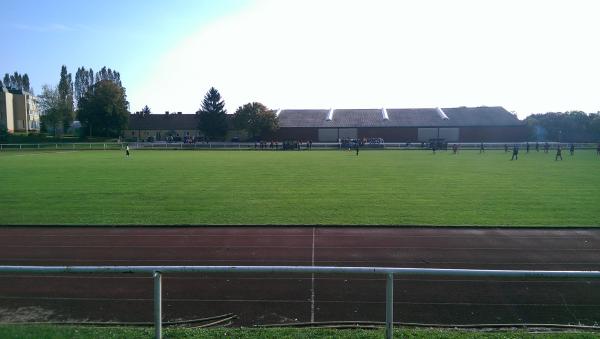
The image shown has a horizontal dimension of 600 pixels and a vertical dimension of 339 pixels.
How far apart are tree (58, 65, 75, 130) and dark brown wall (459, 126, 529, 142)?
7808 centimetres

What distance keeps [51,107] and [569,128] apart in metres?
99.4

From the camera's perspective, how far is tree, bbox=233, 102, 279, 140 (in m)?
78.4

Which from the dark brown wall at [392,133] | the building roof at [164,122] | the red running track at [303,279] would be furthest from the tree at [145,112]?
the red running track at [303,279]

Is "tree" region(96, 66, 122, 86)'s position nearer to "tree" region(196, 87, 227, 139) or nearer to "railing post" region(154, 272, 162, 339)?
"tree" region(196, 87, 227, 139)

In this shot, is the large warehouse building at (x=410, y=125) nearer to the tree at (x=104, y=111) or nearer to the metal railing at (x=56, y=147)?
the metal railing at (x=56, y=147)

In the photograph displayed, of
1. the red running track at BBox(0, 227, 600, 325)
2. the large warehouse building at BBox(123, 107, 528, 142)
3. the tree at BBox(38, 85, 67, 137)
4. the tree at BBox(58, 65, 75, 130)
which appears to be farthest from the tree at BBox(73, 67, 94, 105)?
the red running track at BBox(0, 227, 600, 325)

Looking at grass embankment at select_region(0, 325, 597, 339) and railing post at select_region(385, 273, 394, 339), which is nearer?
railing post at select_region(385, 273, 394, 339)

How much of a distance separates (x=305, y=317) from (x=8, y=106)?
103m

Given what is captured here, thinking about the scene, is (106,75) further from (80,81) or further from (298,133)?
(298,133)

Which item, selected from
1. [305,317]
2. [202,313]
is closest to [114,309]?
[202,313]

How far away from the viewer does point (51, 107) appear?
92062mm

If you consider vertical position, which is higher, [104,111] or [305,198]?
[104,111]

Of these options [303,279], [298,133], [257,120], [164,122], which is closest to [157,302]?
[303,279]

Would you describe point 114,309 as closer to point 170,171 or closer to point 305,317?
point 305,317
